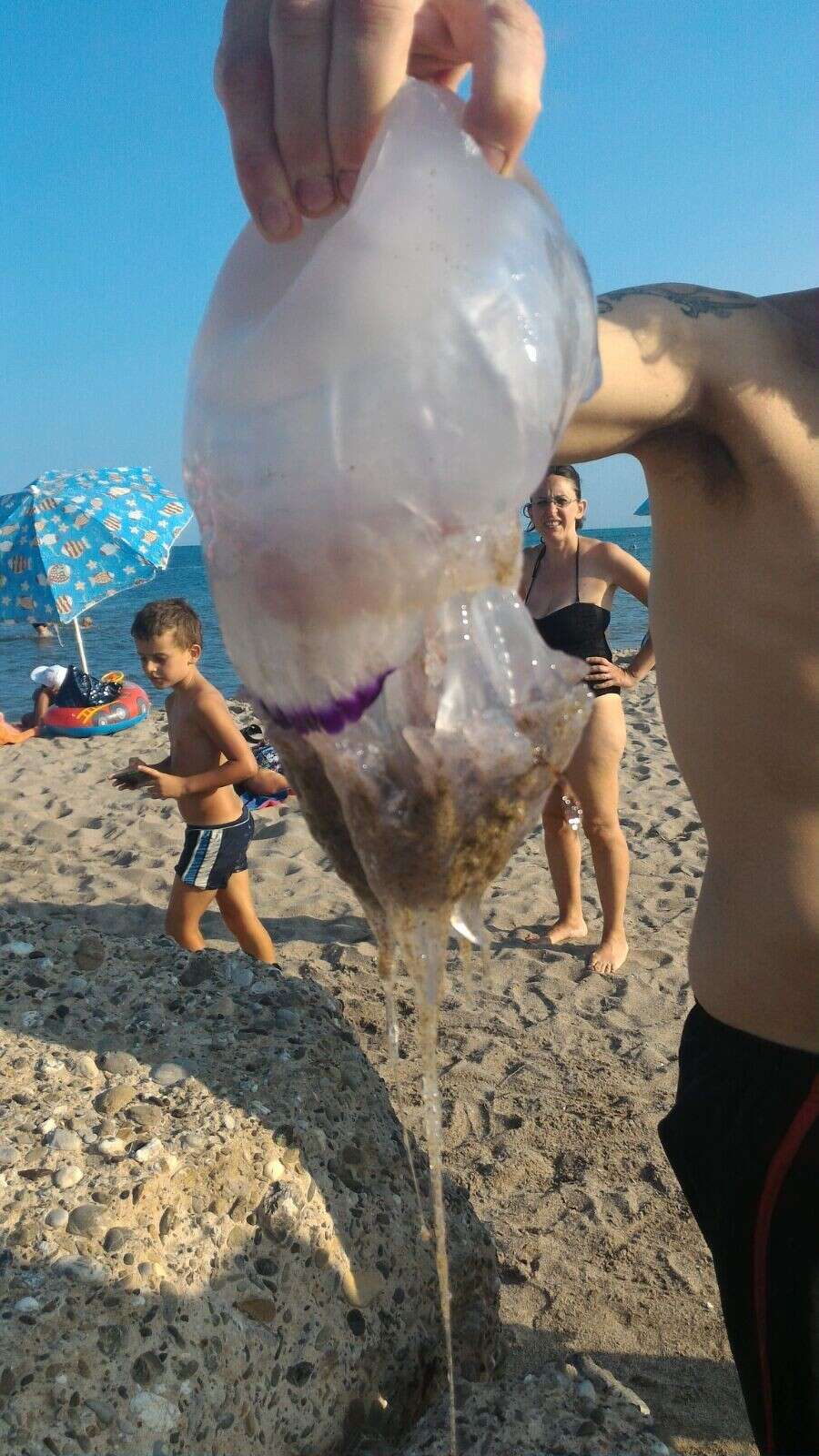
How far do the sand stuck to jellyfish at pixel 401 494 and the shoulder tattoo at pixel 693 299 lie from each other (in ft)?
2.09

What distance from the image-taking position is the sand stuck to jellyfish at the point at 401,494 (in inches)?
34.7

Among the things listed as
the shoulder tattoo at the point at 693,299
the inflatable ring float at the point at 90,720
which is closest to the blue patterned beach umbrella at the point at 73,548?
the inflatable ring float at the point at 90,720

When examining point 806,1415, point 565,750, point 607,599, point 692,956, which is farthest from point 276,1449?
point 607,599

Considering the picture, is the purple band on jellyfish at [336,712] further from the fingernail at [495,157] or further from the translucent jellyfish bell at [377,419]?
the fingernail at [495,157]

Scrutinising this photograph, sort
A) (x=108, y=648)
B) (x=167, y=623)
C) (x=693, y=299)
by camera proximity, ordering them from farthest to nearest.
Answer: (x=108, y=648)
(x=167, y=623)
(x=693, y=299)

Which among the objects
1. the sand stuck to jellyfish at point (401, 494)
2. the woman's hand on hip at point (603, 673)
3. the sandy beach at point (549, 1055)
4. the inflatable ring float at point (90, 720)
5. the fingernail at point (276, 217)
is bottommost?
the inflatable ring float at point (90, 720)

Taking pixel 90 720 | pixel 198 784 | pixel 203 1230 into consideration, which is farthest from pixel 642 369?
pixel 90 720

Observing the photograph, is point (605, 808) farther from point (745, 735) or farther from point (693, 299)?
point (693, 299)

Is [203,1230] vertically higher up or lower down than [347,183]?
lower down

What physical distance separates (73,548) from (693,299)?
1048 centimetres

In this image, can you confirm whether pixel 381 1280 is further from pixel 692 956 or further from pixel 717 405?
pixel 717 405

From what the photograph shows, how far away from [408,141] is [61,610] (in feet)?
34.7

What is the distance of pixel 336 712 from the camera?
934mm

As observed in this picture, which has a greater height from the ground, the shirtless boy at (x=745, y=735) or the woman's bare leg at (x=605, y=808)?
the shirtless boy at (x=745, y=735)
